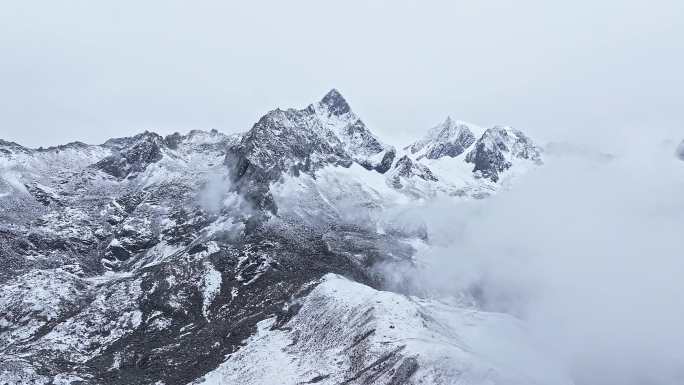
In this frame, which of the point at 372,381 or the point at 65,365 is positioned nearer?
the point at 372,381

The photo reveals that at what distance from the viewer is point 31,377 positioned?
600 feet

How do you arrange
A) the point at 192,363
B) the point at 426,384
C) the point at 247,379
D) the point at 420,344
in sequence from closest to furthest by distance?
the point at 426,384, the point at 420,344, the point at 247,379, the point at 192,363

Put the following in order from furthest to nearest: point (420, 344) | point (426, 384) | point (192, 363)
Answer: point (192, 363)
point (420, 344)
point (426, 384)

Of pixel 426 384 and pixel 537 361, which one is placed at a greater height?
pixel 537 361

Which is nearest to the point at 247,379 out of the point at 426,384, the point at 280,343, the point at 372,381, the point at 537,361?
the point at 280,343

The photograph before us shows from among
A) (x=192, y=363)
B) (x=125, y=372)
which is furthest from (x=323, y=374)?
(x=125, y=372)

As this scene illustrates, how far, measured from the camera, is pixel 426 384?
150 m

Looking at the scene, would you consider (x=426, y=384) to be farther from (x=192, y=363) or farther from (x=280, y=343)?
(x=192, y=363)

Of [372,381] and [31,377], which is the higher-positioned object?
[372,381]

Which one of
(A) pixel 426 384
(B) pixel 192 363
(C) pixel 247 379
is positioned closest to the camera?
(A) pixel 426 384

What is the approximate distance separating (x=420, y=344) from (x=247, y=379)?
43.4m

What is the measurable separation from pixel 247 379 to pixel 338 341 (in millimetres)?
23514

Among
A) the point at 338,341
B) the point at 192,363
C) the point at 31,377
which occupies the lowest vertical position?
the point at 31,377

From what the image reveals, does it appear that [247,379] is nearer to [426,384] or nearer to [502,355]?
[426,384]
